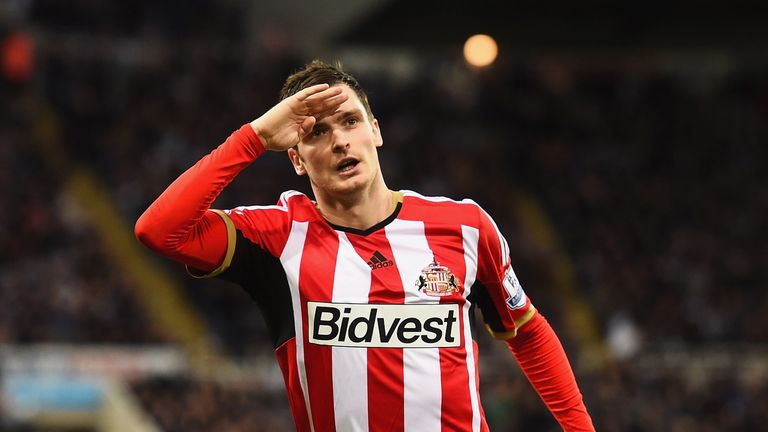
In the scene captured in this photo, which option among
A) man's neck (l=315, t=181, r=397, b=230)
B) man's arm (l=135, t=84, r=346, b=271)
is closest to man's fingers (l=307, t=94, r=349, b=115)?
man's arm (l=135, t=84, r=346, b=271)

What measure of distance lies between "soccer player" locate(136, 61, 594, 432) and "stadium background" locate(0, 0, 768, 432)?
824 centimetres

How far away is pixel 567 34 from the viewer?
19109 mm

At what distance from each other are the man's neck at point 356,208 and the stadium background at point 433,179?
8224 millimetres

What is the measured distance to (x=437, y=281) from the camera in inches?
136

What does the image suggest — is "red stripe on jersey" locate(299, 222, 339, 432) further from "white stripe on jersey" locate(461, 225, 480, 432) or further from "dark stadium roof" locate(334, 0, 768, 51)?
"dark stadium roof" locate(334, 0, 768, 51)

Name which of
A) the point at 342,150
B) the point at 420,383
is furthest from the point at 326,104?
the point at 420,383

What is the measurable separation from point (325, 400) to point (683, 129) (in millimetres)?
17542

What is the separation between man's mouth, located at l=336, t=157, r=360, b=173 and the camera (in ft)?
11.3

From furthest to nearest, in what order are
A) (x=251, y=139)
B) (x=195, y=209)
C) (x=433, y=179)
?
(x=433, y=179)
(x=251, y=139)
(x=195, y=209)

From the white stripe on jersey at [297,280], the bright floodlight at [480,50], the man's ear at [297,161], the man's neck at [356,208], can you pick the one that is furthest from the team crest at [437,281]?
the bright floodlight at [480,50]

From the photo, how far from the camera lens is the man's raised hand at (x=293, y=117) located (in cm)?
330

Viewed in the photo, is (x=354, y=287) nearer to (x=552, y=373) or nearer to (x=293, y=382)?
(x=293, y=382)

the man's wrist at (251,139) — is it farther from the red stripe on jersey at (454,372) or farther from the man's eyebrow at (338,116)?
the red stripe on jersey at (454,372)

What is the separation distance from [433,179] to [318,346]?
47.5 feet
